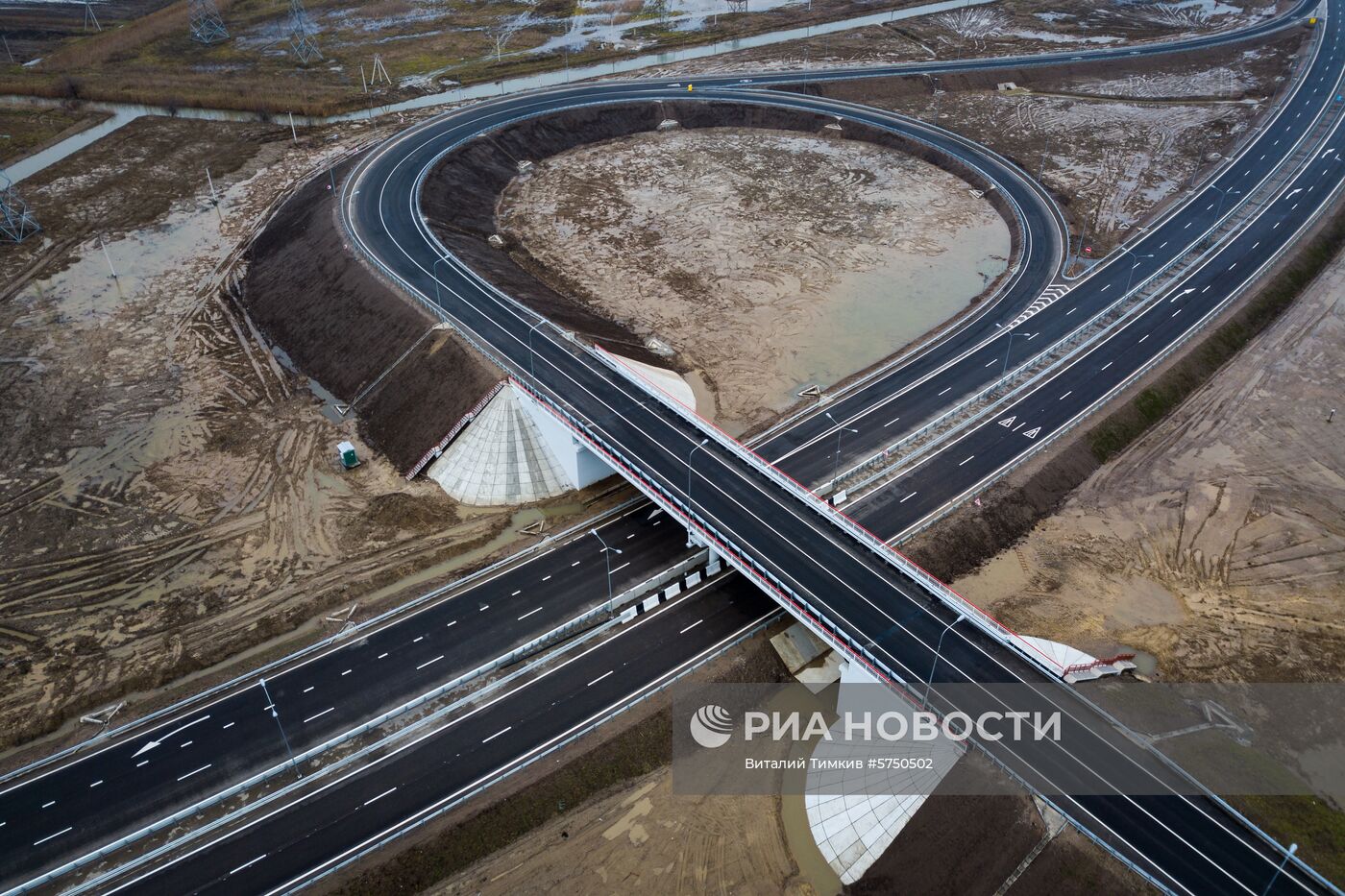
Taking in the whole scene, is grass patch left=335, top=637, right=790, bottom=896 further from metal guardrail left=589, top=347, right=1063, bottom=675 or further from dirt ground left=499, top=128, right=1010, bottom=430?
dirt ground left=499, top=128, right=1010, bottom=430

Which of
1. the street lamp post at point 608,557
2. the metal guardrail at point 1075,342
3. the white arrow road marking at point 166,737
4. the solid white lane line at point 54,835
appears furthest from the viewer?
the metal guardrail at point 1075,342

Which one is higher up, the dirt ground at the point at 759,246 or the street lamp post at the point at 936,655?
the dirt ground at the point at 759,246

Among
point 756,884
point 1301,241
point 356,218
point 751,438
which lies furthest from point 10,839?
point 1301,241

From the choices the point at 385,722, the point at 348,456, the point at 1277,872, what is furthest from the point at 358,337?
the point at 1277,872

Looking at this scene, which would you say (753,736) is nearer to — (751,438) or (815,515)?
(815,515)

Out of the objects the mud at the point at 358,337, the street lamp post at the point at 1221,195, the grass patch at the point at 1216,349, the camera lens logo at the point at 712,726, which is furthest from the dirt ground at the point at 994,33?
the camera lens logo at the point at 712,726

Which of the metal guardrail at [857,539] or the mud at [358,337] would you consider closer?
the metal guardrail at [857,539]

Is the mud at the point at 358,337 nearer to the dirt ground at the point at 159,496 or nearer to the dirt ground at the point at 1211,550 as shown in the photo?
the dirt ground at the point at 159,496
